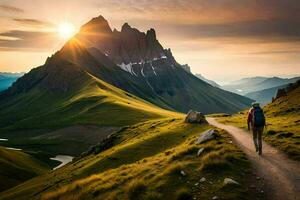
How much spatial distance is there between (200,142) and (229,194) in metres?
16.8

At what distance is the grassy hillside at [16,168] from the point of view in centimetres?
12800

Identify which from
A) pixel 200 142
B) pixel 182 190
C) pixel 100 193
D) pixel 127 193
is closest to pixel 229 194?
pixel 182 190

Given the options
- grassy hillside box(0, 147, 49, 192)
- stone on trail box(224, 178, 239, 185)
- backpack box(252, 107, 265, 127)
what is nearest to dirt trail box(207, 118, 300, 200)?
stone on trail box(224, 178, 239, 185)

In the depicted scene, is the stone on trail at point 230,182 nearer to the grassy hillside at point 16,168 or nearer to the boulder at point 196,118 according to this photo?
the boulder at point 196,118

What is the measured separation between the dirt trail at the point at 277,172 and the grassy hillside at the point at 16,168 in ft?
352

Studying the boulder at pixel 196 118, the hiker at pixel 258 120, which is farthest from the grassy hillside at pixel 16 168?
the hiker at pixel 258 120

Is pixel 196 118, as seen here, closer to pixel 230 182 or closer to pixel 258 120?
pixel 258 120

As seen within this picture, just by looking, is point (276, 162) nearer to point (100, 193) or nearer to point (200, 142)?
point (200, 142)

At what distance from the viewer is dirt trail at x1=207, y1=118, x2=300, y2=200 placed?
23.7m

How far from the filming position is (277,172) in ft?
92.4

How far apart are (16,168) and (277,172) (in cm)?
12727

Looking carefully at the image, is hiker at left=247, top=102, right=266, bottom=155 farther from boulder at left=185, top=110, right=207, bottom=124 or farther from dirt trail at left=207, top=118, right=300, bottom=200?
boulder at left=185, top=110, right=207, bottom=124

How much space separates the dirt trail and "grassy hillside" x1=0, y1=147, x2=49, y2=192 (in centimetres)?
10718

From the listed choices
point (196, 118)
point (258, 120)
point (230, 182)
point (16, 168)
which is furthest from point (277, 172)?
point (16, 168)
